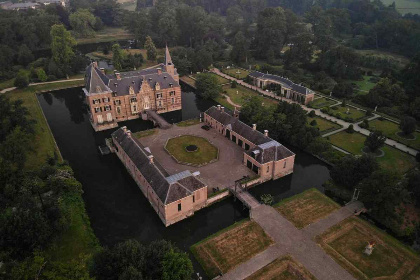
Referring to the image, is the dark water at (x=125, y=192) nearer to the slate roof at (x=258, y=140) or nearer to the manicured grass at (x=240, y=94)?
the slate roof at (x=258, y=140)

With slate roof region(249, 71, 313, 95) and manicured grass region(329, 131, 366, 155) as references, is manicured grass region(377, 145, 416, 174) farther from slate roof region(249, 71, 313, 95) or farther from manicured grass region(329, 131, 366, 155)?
slate roof region(249, 71, 313, 95)

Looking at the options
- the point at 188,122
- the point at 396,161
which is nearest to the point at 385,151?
the point at 396,161

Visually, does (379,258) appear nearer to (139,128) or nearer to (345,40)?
(139,128)

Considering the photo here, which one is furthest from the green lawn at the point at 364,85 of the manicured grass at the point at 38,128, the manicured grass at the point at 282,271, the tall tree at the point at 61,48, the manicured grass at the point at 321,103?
the tall tree at the point at 61,48

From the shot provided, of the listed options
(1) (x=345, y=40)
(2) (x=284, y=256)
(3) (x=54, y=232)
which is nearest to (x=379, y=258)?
(2) (x=284, y=256)

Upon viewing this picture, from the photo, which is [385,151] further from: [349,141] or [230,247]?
[230,247]
